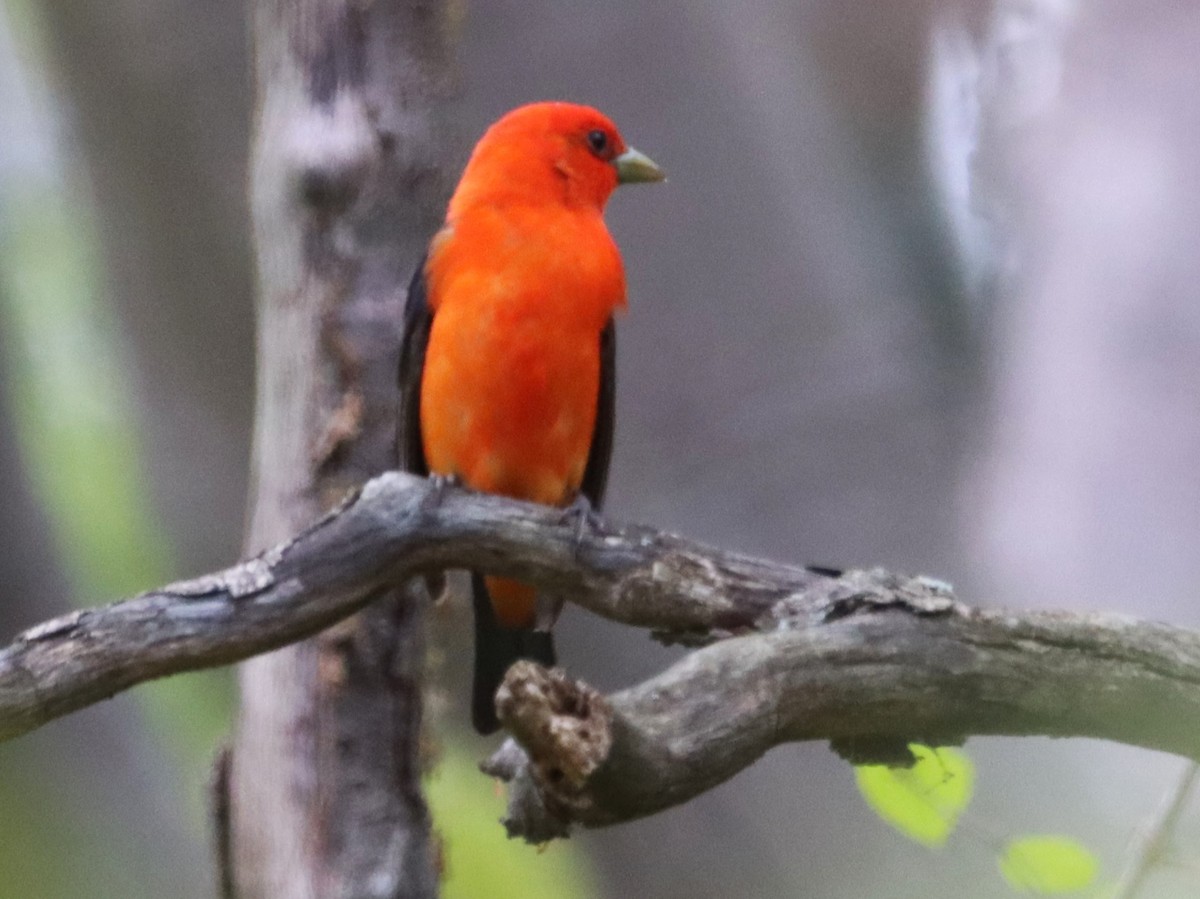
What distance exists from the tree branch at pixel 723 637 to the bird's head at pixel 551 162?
2.32 feet

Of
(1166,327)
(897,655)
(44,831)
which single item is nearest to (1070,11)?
(1166,327)

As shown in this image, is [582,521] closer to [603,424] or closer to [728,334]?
[603,424]

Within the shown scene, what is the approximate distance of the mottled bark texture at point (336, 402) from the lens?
7.13 ft

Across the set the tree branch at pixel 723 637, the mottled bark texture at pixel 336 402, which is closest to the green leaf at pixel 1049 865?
the tree branch at pixel 723 637

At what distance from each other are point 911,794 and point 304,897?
1048mm

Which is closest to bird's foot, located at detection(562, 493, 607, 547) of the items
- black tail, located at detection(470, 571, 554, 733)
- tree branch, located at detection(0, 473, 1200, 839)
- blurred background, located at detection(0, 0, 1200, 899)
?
tree branch, located at detection(0, 473, 1200, 839)

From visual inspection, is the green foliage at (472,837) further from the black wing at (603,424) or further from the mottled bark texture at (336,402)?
the black wing at (603,424)

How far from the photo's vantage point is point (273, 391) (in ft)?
7.46

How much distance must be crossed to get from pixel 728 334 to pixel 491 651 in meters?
0.97

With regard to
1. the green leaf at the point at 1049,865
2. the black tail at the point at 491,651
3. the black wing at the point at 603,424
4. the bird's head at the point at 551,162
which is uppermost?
the bird's head at the point at 551,162

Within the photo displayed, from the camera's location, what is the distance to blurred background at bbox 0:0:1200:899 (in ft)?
8.32

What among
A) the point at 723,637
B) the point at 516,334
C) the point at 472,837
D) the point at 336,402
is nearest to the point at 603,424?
the point at 516,334

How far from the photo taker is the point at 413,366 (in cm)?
211

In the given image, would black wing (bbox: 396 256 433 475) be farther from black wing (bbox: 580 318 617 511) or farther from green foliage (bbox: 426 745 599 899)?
green foliage (bbox: 426 745 599 899)
